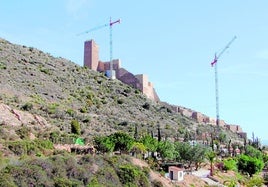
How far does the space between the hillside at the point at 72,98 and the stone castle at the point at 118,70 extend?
7.72 m

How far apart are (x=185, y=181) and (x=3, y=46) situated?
47.6 meters

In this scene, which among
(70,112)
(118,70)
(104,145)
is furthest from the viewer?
(118,70)

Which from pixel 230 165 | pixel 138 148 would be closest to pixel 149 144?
pixel 138 148

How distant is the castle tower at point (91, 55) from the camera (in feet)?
339

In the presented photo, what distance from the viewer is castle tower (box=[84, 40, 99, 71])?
103 metres

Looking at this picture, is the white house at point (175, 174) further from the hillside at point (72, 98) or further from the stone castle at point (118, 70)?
the stone castle at point (118, 70)

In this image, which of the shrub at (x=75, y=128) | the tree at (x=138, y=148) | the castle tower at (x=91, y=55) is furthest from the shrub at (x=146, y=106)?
the tree at (x=138, y=148)

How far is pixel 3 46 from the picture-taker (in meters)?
76.8

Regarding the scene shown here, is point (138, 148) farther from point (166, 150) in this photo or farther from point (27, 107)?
point (27, 107)

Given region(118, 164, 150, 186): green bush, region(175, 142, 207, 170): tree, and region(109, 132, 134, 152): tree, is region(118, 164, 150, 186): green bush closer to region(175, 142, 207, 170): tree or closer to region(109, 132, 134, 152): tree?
region(109, 132, 134, 152): tree

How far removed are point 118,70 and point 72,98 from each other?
1490 inches

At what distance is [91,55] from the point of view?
10356cm

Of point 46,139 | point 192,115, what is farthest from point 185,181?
point 192,115

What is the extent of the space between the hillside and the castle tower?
511 inches
